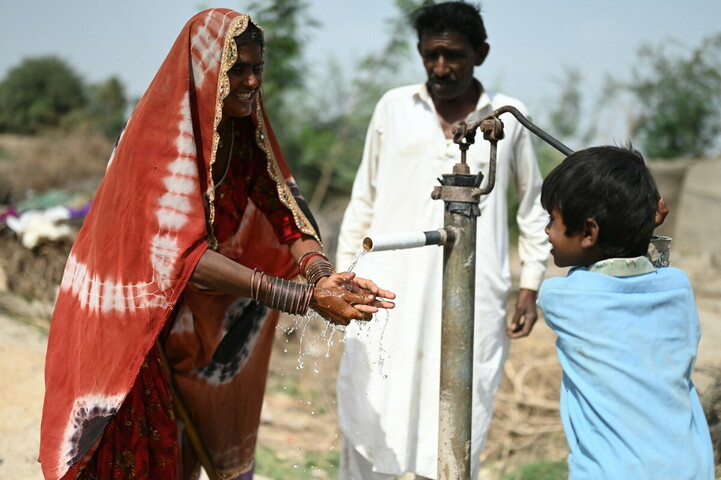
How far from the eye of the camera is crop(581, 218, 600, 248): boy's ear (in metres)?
1.59

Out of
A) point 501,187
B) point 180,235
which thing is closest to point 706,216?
point 501,187

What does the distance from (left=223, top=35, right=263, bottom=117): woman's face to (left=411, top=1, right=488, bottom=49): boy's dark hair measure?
2.78 ft

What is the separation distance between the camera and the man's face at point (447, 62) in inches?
106

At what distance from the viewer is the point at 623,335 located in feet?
5.08

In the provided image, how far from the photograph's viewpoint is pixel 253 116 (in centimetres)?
234

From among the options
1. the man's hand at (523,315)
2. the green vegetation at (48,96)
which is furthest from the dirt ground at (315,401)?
the green vegetation at (48,96)

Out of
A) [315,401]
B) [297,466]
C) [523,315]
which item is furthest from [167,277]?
[315,401]

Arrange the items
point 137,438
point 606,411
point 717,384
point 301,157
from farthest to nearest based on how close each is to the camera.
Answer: point 301,157, point 717,384, point 137,438, point 606,411

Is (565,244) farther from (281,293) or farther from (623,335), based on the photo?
(281,293)

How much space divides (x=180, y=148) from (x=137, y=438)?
89cm

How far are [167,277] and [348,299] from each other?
0.49 metres

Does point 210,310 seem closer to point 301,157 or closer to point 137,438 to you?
point 137,438

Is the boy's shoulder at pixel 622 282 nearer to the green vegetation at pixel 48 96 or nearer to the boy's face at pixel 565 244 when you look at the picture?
the boy's face at pixel 565 244

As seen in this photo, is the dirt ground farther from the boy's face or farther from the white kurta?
the boy's face
